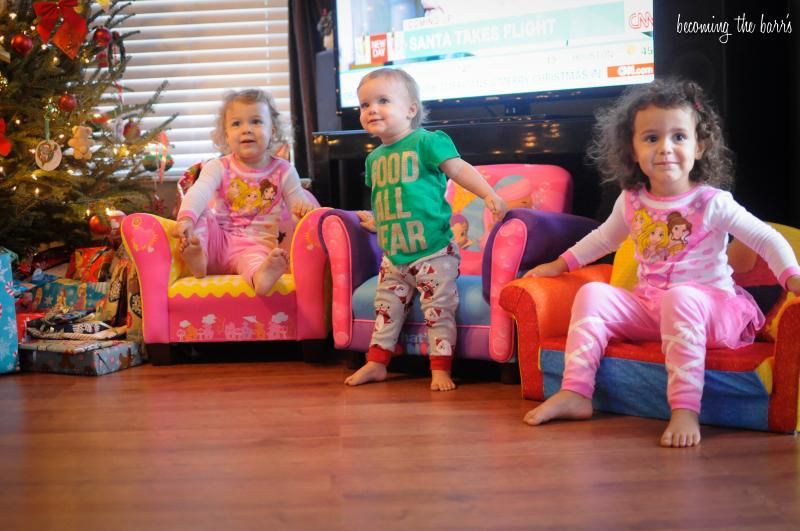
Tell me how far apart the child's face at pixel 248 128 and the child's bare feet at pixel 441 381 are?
4.31 feet

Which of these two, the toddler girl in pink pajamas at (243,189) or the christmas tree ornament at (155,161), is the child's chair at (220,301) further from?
the christmas tree ornament at (155,161)

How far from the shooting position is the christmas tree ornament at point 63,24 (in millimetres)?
4138

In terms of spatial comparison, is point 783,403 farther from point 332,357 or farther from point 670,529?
point 332,357

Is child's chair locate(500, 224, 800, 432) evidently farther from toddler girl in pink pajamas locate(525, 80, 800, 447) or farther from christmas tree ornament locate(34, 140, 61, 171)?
christmas tree ornament locate(34, 140, 61, 171)

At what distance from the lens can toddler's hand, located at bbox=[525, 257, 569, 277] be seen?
285 cm

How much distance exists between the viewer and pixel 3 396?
3.13 meters

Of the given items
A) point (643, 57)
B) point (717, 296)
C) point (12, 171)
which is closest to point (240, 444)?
point (717, 296)

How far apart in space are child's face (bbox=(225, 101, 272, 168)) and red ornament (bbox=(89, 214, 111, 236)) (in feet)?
3.21

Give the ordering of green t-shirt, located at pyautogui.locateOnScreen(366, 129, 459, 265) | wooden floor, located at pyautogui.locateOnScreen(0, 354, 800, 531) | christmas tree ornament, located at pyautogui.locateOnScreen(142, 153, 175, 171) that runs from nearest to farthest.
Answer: wooden floor, located at pyautogui.locateOnScreen(0, 354, 800, 531)
green t-shirt, located at pyautogui.locateOnScreen(366, 129, 459, 265)
christmas tree ornament, located at pyautogui.locateOnScreen(142, 153, 175, 171)

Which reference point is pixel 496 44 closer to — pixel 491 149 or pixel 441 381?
pixel 491 149

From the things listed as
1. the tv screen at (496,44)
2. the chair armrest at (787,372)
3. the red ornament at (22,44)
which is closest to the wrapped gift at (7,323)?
the red ornament at (22,44)

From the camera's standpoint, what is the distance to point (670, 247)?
258 cm

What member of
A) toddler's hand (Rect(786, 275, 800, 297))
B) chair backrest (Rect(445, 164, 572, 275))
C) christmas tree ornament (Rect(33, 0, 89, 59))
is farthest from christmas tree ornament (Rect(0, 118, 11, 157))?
toddler's hand (Rect(786, 275, 800, 297))

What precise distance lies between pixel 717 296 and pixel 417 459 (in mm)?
939
